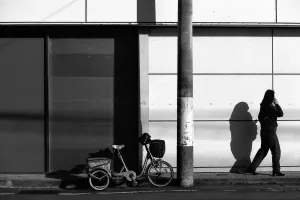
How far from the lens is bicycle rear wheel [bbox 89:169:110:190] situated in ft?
38.1

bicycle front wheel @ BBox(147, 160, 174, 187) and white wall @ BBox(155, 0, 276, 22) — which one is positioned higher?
white wall @ BBox(155, 0, 276, 22)

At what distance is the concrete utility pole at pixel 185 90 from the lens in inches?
456

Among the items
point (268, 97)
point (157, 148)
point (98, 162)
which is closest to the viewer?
point (98, 162)

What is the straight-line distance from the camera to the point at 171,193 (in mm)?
11109

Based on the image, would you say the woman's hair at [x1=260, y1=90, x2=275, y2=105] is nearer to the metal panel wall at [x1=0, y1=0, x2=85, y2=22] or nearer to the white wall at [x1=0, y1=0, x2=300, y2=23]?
the white wall at [x1=0, y1=0, x2=300, y2=23]

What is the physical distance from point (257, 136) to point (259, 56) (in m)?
1.85

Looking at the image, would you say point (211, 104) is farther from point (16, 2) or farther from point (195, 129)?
point (16, 2)

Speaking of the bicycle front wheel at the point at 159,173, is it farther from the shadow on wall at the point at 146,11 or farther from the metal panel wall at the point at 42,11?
the metal panel wall at the point at 42,11

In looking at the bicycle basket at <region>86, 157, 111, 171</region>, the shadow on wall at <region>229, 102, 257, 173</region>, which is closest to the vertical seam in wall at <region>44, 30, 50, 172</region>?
the bicycle basket at <region>86, 157, 111, 171</region>

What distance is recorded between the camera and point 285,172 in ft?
43.5

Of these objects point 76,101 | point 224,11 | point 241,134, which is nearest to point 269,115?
point 241,134

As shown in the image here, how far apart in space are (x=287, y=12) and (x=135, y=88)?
12.8 feet

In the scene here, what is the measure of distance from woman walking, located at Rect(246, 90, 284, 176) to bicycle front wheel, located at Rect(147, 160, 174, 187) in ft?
7.53

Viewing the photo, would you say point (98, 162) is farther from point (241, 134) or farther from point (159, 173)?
point (241, 134)
